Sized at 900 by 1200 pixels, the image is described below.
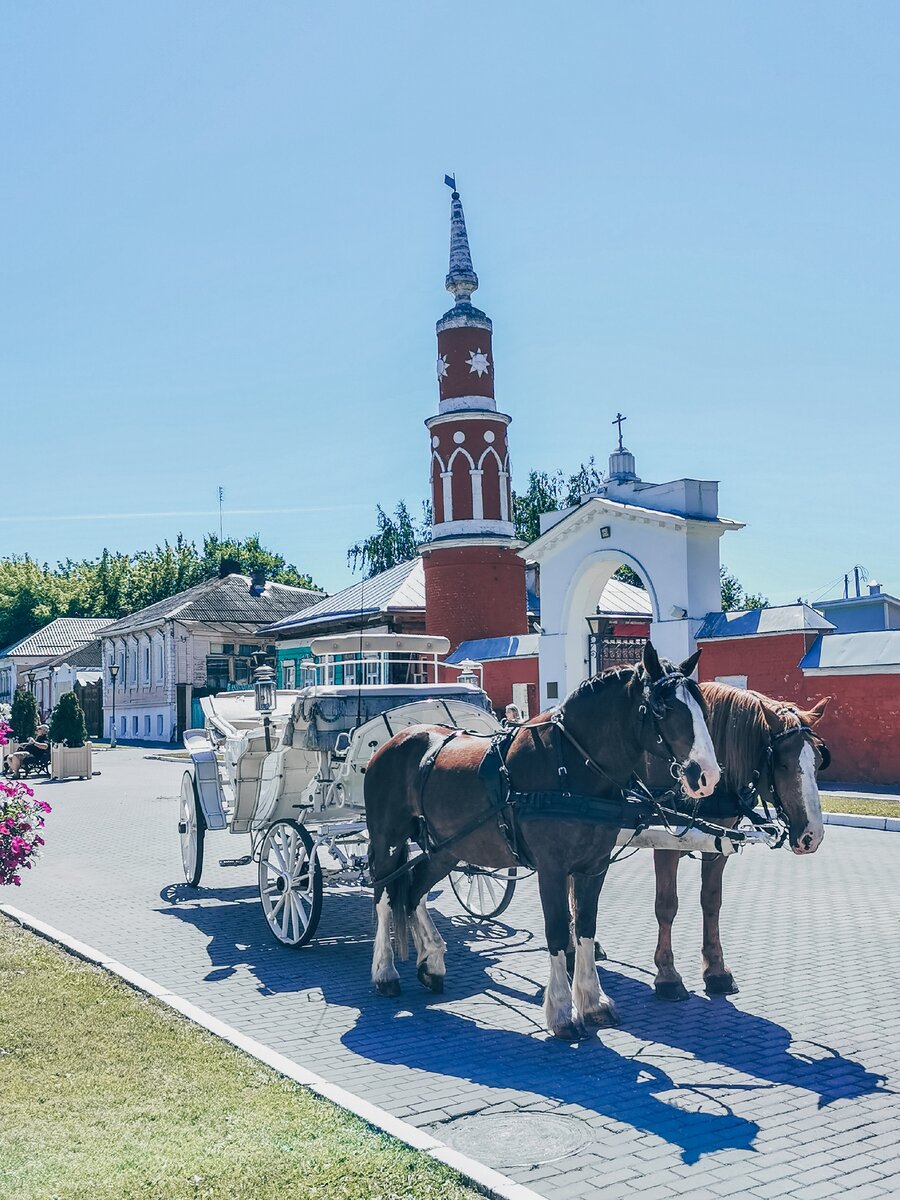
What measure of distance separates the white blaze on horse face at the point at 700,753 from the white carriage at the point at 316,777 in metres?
2.43

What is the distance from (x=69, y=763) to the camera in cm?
2758

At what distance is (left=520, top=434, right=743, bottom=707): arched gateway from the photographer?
24.1 metres

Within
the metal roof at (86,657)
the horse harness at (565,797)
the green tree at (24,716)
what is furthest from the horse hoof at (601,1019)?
the metal roof at (86,657)

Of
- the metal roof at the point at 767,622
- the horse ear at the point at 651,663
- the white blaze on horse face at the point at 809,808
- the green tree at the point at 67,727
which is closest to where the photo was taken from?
the horse ear at the point at 651,663

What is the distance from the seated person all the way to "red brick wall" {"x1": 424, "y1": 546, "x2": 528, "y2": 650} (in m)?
11.3

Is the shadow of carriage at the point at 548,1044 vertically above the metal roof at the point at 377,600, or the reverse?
the metal roof at the point at 377,600

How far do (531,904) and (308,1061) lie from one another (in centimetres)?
446

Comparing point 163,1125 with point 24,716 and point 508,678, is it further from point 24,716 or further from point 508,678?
point 24,716

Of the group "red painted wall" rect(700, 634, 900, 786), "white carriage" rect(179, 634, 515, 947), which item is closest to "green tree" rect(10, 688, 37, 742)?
"red painted wall" rect(700, 634, 900, 786)

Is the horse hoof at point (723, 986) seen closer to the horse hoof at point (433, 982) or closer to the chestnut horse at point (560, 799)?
the chestnut horse at point (560, 799)

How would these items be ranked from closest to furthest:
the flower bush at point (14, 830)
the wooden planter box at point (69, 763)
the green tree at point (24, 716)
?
the flower bush at point (14, 830)
the wooden planter box at point (69, 763)
the green tree at point (24, 716)

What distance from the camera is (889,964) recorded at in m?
7.35

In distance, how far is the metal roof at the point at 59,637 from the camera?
7238 cm

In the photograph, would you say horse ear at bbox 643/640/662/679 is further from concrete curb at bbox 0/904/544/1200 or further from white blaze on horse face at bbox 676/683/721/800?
concrete curb at bbox 0/904/544/1200
